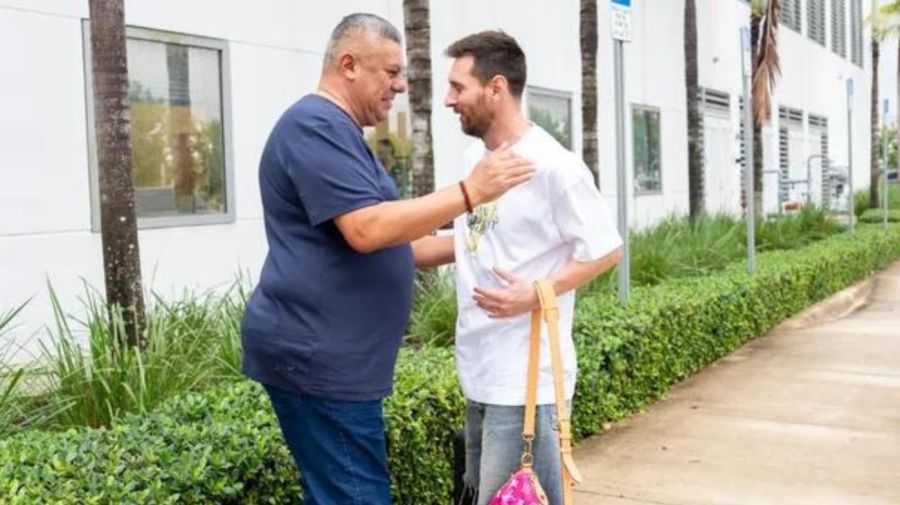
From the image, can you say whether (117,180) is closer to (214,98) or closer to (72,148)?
(72,148)

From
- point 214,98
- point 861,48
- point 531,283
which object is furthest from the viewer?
point 861,48

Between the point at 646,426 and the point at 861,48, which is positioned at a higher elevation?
the point at 861,48

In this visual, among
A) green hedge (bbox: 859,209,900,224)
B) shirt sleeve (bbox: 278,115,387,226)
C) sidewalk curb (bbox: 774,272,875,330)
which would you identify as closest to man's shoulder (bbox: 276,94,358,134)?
shirt sleeve (bbox: 278,115,387,226)

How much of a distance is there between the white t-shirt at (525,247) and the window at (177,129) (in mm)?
5522

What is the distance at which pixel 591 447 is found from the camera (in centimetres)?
611

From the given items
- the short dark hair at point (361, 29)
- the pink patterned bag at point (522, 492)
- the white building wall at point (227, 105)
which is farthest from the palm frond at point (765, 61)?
the short dark hair at point (361, 29)

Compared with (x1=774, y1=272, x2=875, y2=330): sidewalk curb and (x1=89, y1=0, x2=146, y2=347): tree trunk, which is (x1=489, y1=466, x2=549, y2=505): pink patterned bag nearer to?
(x1=89, y1=0, x2=146, y2=347): tree trunk

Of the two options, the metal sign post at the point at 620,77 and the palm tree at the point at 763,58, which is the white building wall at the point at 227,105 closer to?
the metal sign post at the point at 620,77

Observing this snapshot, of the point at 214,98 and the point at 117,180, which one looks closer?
the point at 117,180

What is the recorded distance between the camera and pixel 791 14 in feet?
96.3

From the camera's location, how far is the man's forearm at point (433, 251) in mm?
3514

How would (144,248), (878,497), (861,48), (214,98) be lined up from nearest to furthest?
(878,497) → (144,248) → (214,98) → (861,48)

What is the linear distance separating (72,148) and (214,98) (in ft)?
5.40

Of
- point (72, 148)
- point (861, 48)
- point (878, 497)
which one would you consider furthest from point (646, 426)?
point (861, 48)
